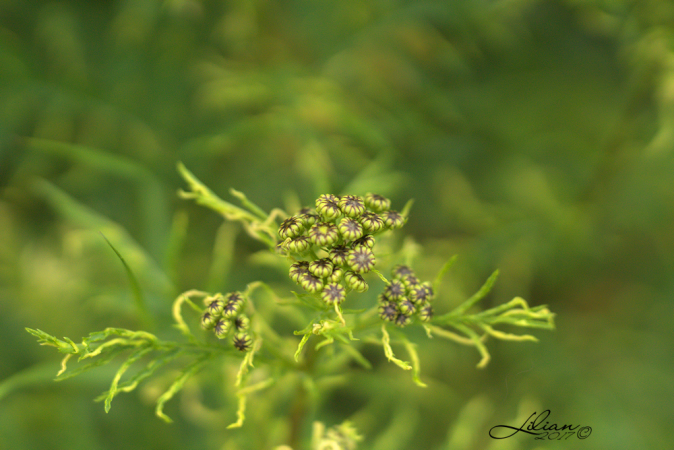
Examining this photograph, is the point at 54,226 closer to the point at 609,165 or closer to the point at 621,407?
the point at 609,165

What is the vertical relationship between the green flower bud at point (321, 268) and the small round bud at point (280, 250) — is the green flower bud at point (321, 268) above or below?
below

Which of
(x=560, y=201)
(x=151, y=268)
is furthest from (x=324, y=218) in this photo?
(x=560, y=201)

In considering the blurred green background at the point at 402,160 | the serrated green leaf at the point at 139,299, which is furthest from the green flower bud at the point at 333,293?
the blurred green background at the point at 402,160

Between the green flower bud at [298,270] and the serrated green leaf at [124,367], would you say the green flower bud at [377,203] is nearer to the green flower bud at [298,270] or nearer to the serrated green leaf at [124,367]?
the green flower bud at [298,270]

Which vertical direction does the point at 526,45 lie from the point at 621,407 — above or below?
above

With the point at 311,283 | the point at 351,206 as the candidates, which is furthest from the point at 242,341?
the point at 351,206

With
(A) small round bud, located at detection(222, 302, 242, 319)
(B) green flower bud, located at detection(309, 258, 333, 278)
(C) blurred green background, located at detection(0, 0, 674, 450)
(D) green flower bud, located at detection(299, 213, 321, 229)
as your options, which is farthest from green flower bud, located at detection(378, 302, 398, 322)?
(C) blurred green background, located at detection(0, 0, 674, 450)
